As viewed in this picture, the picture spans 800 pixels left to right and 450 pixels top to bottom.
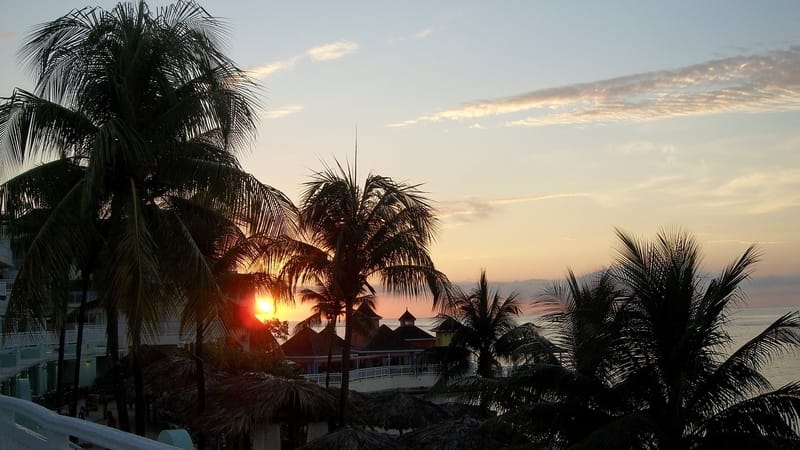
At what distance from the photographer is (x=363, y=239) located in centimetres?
2148

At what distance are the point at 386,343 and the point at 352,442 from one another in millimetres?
36455

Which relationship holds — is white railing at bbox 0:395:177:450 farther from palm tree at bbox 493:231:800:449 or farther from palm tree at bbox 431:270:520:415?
palm tree at bbox 431:270:520:415

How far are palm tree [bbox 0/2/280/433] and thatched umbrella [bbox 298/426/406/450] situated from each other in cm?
689

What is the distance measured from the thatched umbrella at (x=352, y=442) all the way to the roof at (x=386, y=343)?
115ft

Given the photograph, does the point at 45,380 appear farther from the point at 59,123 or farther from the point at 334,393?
the point at 59,123

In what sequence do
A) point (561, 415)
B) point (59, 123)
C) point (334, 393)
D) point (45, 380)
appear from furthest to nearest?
point (45, 380) < point (334, 393) < point (561, 415) < point (59, 123)

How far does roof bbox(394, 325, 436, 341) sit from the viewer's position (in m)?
56.2

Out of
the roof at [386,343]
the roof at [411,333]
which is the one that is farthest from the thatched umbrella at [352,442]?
the roof at [411,333]

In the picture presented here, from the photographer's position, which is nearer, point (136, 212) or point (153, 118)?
point (136, 212)

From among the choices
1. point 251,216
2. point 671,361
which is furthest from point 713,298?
point 251,216

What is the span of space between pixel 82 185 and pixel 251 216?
2489 millimetres

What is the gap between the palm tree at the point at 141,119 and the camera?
12.6 m

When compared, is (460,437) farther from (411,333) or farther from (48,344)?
(411,333)

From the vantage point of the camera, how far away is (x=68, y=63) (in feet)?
42.7
